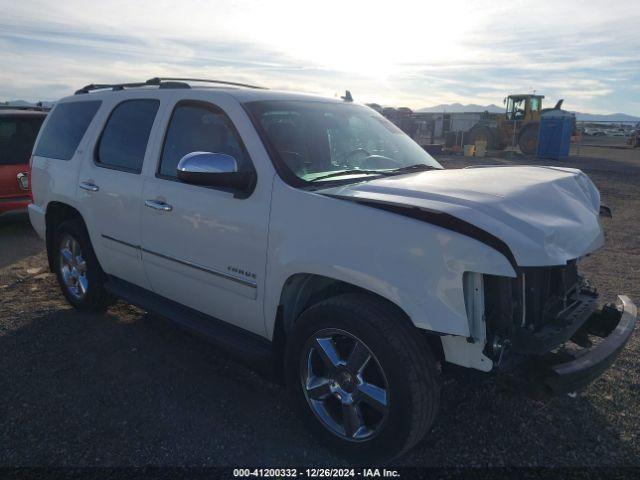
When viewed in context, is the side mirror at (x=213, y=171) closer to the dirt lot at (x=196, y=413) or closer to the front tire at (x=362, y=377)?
the front tire at (x=362, y=377)

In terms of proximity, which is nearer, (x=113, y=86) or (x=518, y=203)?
(x=518, y=203)

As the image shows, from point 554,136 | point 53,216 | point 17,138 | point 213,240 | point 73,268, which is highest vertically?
point 554,136

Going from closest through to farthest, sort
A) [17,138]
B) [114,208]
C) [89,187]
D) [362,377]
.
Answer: [362,377] → [114,208] → [89,187] → [17,138]

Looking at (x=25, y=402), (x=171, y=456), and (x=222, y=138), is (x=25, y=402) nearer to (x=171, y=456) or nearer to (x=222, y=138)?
(x=171, y=456)

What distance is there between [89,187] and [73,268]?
Answer: 976 mm

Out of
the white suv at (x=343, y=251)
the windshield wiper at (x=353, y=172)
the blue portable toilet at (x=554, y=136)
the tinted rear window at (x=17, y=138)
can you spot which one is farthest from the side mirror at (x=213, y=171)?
the blue portable toilet at (x=554, y=136)

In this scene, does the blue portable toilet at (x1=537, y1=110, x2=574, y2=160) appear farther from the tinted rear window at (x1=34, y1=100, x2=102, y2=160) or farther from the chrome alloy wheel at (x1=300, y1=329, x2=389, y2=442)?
the chrome alloy wheel at (x1=300, y1=329, x2=389, y2=442)

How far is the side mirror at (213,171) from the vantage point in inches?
113

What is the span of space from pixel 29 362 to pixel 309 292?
2.34m

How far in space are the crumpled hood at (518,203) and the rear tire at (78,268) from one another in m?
2.67

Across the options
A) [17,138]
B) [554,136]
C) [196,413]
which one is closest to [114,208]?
[196,413]

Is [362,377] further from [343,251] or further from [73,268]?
[73,268]

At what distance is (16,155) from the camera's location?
7.60 metres

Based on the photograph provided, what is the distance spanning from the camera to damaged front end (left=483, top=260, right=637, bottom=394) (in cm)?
240
